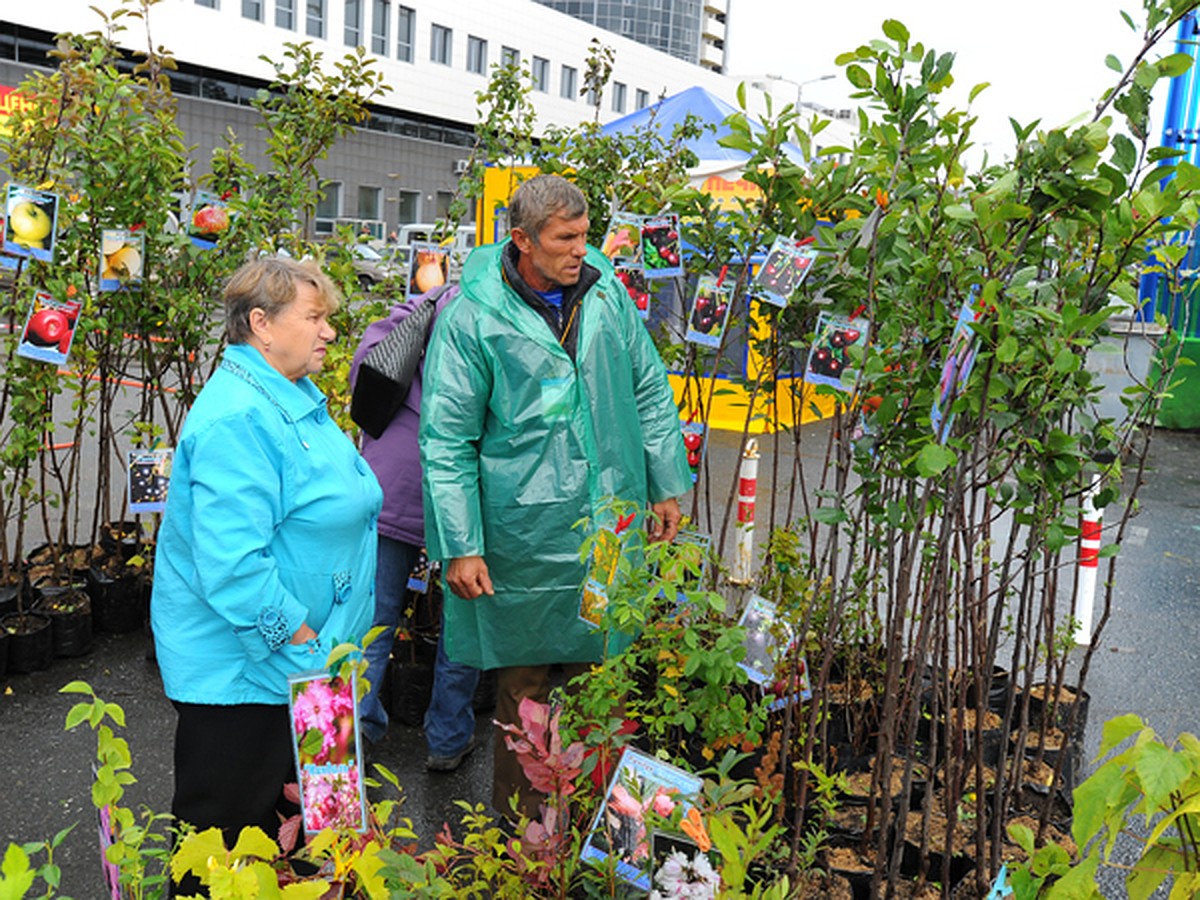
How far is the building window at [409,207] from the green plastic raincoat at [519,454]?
121 ft

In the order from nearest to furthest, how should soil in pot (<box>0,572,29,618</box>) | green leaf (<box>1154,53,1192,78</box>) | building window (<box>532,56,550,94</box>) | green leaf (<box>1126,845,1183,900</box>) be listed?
green leaf (<box>1126,845,1183,900</box>) → green leaf (<box>1154,53,1192,78</box>) → soil in pot (<box>0,572,29,618</box>) → building window (<box>532,56,550,94</box>)

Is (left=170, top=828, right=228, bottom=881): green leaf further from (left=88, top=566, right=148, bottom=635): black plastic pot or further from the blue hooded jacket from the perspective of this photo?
(left=88, top=566, right=148, bottom=635): black plastic pot

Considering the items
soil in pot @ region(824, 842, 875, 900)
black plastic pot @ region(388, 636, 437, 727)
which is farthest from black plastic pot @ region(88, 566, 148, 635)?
soil in pot @ region(824, 842, 875, 900)

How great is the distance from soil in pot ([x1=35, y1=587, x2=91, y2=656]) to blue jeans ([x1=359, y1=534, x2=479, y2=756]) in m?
1.46

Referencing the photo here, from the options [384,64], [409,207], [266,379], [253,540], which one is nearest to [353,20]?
[384,64]

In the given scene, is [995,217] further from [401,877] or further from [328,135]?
[328,135]

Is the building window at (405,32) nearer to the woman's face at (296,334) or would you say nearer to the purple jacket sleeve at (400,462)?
the purple jacket sleeve at (400,462)

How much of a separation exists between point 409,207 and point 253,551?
3810 cm

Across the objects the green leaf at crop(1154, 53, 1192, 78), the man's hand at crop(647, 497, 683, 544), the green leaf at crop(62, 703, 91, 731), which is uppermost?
the green leaf at crop(1154, 53, 1192, 78)

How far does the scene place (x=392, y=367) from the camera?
3424 millimetres

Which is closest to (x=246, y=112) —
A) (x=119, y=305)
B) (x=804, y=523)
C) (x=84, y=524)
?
(x=84, y=524)

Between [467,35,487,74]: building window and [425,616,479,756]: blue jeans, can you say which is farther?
[467,35,487,74]: building window

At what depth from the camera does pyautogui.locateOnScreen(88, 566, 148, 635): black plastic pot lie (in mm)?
4676

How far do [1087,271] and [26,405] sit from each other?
149 inches
